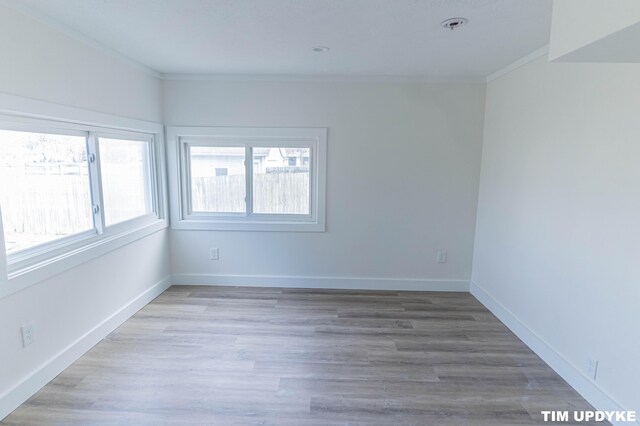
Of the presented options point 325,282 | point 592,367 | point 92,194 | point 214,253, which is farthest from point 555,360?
point 92,194

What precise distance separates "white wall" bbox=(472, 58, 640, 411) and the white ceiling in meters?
0.46

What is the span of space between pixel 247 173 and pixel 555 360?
320cm

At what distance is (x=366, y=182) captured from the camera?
3771 millimetres

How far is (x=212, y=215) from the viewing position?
393cm

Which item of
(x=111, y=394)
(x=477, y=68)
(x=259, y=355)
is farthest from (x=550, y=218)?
(x=111, y=394)

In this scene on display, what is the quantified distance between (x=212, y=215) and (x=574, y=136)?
11.1ft

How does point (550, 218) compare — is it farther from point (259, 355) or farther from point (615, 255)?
point (259, 355)

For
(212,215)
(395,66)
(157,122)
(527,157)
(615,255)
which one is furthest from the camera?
(212,215)

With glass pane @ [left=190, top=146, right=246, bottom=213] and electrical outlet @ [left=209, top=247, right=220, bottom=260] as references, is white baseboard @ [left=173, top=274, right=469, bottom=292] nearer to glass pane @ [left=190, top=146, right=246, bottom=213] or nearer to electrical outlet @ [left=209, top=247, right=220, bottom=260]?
electrical outlet @ [left=209, top=247, right=220, bottom=260]

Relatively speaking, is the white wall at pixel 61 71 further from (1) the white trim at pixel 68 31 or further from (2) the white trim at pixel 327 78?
(2) the white trim at pixel 327 78

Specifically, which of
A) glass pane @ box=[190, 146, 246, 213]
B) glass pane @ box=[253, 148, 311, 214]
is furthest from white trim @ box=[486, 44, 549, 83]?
glass pane @ box=[190, 146, 246, 213]

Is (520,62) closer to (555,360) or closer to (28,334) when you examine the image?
(555,360)

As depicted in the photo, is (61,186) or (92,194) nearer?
(61,186)

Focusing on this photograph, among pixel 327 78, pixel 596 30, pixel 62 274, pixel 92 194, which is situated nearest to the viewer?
pixel 596 30
